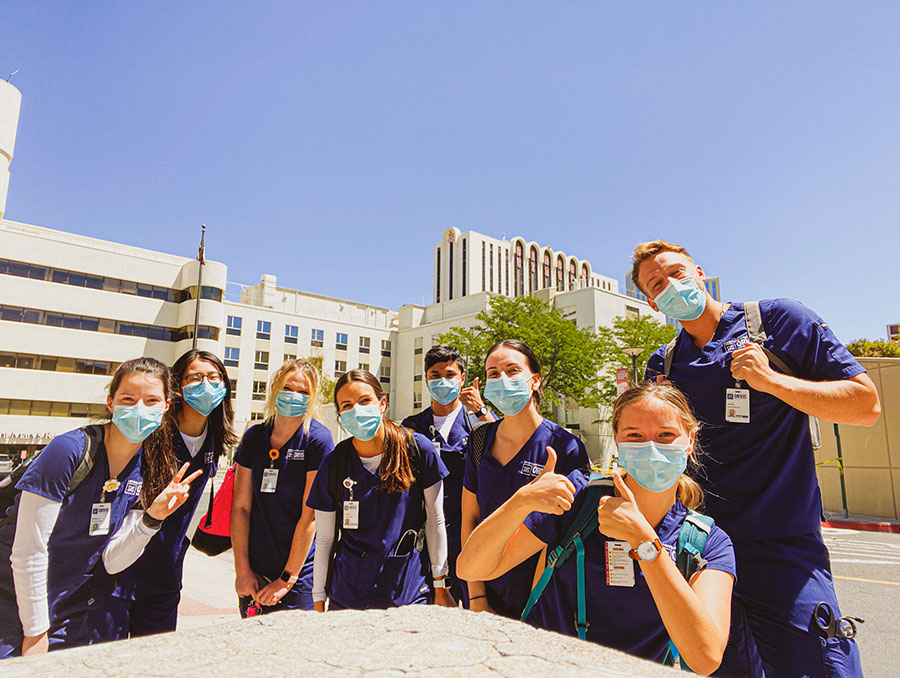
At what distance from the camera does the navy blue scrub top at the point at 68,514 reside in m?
2.75

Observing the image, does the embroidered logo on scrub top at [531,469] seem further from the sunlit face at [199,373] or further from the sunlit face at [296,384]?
the sunlit face at [199,373]

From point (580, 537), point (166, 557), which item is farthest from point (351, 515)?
point (580, 537)

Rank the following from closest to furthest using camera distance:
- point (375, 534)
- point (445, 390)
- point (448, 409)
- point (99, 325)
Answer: point (375, 534)
point (445, 390)
point (448, 409)
point (99, 325)

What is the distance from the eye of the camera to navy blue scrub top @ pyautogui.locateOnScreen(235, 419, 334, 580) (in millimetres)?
3838

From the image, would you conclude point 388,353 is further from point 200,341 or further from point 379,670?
point 379,670

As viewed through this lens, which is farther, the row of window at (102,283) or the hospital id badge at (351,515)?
the row of window at (102,283)

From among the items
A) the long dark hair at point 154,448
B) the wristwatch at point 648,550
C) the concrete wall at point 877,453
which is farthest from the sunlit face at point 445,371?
the concrete wall at point 877,453

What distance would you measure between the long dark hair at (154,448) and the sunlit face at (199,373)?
384 millimetres

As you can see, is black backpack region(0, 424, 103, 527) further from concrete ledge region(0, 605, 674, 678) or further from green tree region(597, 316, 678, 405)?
green tree region(597, 316, 678, 405)

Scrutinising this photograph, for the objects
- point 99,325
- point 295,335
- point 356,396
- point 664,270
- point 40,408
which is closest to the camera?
point 664,270

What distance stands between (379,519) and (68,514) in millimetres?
1573

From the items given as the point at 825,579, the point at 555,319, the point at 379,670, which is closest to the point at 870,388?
the point at 825,579

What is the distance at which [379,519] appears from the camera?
349 cm

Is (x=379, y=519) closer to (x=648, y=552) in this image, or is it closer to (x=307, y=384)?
(x=307, y=384)
